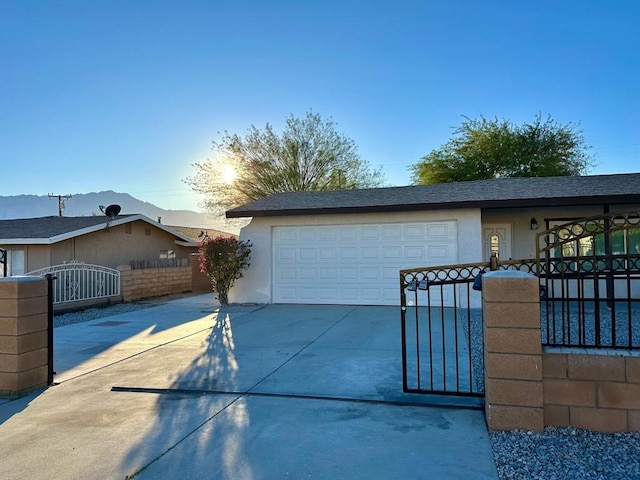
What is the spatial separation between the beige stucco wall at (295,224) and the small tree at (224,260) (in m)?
0.28

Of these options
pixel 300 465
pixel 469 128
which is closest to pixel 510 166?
pixel 469 128

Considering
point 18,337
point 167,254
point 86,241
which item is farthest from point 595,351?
point 167,254

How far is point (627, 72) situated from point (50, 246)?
725 inches

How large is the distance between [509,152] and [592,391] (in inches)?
900

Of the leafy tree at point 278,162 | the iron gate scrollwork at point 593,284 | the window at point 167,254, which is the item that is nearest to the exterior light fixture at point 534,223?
the iron gate scrollwork at point 593,284

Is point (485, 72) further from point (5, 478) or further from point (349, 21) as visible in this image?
point (5, 478)

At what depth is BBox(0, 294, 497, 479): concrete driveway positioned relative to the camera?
3.10 m

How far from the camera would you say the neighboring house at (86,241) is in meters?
13.6

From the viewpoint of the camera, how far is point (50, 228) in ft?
47.6

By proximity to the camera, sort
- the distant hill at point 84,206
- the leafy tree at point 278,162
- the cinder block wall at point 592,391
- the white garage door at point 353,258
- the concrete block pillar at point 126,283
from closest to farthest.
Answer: the cinder block wall at point 592,391, the white garage door at point 353,258, the concrete block pillar at point 126,283, the leafy tree at point 278,162, the distant hill at point 84,206

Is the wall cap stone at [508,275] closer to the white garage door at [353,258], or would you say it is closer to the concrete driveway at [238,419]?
the concrete driveway at [238,419]

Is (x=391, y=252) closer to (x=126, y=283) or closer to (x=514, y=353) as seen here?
(x=514, y=353)

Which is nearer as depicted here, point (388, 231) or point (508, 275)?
point (508, 275)

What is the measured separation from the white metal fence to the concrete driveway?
5.21m
